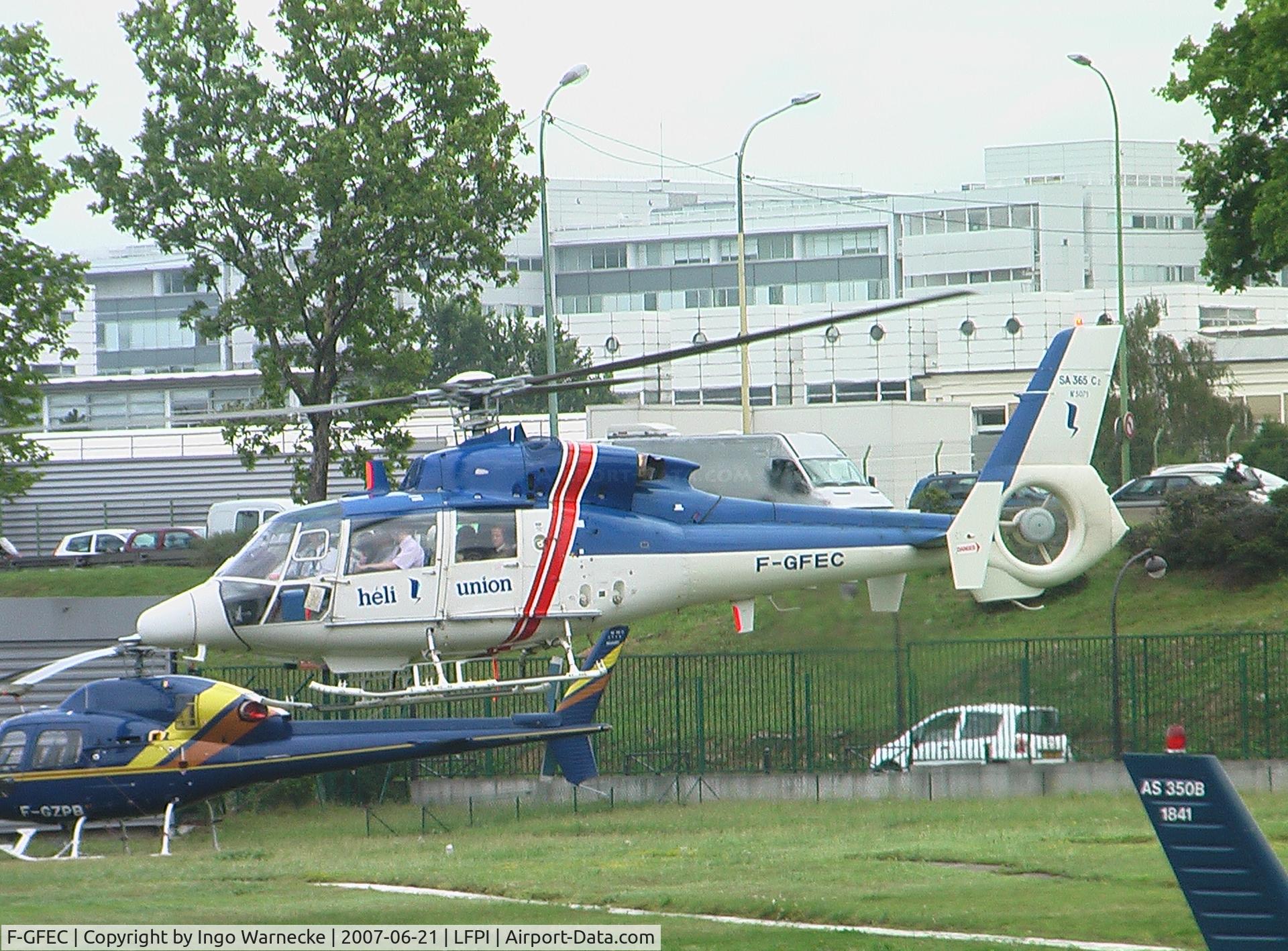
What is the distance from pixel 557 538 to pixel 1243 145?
20.2m

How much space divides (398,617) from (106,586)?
23.4 m

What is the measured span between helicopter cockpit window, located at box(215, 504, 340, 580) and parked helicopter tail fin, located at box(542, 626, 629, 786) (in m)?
2.94

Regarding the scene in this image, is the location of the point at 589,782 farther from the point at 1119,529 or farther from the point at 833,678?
the point at 1119,529

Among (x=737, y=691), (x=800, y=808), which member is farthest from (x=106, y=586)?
(x=800, y=808)

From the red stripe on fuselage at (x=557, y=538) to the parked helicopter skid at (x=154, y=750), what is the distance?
268 cm

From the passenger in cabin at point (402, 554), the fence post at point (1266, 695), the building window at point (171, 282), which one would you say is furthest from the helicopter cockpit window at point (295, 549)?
the building window at point (171, 282)

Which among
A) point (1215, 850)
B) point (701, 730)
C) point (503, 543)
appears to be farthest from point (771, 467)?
point (1215, 850)

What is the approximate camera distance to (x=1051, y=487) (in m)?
18.0

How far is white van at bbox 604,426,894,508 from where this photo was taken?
114 ft

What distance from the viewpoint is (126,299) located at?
10031 cm

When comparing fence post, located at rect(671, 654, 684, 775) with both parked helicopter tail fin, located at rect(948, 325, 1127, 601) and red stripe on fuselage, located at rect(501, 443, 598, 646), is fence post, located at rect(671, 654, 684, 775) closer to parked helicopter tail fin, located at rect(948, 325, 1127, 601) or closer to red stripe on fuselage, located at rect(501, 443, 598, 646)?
parked helicopter tail fin, located at rect(948, 325, 1127, 601)

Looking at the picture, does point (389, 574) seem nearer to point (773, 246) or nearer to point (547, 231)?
point (547, 231)

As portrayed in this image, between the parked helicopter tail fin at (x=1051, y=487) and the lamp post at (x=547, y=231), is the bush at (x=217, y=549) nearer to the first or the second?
the lamp post at (x=547, y=231)

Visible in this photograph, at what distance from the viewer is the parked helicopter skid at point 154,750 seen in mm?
20438
